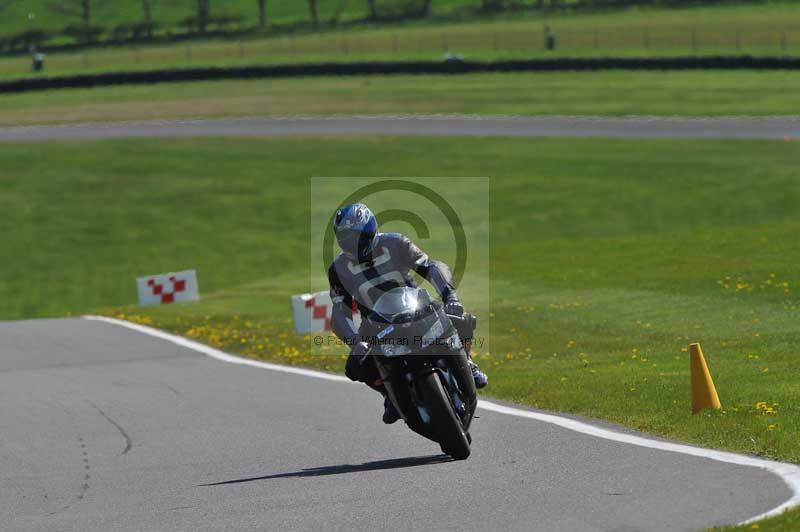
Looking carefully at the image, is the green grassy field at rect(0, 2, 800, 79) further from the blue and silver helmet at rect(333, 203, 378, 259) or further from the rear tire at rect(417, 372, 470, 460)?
the rear tire at rect(417, 372, 470, 460)

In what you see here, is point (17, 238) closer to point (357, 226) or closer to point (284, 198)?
point (284, 198)

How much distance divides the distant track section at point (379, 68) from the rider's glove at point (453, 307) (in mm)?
52590

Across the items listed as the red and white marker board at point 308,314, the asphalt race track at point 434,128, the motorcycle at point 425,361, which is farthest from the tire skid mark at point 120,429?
the asphalt race track at point 434,128

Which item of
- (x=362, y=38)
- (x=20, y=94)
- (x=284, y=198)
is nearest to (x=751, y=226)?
(x=284, y=198)

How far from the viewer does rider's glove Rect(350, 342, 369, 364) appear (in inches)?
386

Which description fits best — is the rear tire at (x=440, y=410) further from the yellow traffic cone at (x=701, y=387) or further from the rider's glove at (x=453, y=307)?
the yellow traffic cone at (x=701, y=387)

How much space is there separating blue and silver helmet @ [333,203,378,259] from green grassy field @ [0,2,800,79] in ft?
188

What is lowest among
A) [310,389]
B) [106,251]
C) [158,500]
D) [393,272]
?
[106,251]

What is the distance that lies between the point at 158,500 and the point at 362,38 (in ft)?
295

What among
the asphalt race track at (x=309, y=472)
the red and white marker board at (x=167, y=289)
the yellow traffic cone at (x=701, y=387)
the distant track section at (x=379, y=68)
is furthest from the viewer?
the distant track section at (x=379, y=68)

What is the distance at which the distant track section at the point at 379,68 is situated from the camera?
6088 cm

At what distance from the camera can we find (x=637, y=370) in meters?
14.4

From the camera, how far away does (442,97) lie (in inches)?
2264

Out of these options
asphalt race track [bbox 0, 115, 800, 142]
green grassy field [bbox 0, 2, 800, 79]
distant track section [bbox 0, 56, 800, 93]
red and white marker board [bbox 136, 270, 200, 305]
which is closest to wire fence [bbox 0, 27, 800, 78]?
green grassy field [bbox 0, 2, 800, 79]
